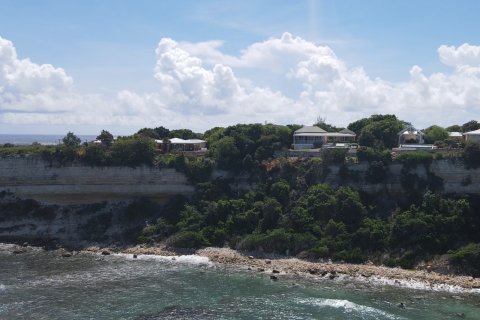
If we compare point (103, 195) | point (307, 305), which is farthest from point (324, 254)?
point (103, 195)

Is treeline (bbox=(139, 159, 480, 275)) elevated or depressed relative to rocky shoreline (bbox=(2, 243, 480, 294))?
elevated

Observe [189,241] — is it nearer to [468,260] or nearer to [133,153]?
[133,153]

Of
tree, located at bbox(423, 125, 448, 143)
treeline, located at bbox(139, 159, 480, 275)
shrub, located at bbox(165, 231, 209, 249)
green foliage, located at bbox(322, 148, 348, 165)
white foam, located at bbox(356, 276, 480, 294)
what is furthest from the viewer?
tree, located at bbox(423, 125, 448, 143)

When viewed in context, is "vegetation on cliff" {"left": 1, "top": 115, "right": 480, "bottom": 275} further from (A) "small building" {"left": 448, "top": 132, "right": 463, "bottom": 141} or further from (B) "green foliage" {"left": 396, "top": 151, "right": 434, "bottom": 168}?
(A) "small building" {"left": 448, "top": 132, "right": 463, "bottom": 141}

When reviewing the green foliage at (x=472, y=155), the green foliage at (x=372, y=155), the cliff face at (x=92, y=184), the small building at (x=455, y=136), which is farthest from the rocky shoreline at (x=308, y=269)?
the small building at (x=455, y=136)

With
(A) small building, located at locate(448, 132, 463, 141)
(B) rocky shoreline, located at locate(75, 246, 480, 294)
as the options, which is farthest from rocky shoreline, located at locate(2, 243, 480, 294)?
(A) small building, located at locate(448, 132, 463, 141)

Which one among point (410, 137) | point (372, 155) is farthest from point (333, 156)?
point (410, 137)
